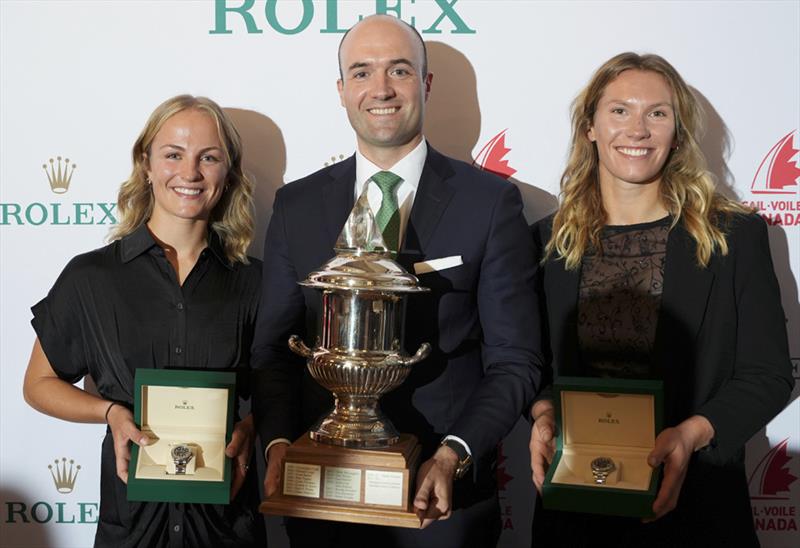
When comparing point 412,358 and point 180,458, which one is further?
point 180,458

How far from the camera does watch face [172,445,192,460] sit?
192 centimetres

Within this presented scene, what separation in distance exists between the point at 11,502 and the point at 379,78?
72.9 inches

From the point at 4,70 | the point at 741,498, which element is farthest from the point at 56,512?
the point at 741,498

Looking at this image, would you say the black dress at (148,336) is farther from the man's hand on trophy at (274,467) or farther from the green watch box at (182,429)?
the man's hand on trophy at (274,467)

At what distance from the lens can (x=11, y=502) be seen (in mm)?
2758

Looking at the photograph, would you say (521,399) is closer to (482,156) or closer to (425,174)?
(425,174)

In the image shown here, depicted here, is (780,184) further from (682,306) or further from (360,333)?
(360,333)

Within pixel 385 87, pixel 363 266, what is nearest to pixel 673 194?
pixel 385 87

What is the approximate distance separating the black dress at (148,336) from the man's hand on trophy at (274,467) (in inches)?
15.5

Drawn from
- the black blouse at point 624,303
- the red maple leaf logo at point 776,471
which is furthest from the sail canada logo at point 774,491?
the black blouse at point 624,303

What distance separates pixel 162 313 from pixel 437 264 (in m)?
0.77

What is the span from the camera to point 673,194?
2076 mm

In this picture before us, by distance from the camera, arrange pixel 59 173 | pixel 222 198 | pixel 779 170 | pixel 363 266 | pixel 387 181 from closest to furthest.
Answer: pixel 363 266 → pixel 387 181 → pixel 222 198 → pixel 779 170 → pixel 59 173

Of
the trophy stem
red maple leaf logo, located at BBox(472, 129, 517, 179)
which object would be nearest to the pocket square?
the trophy stem
